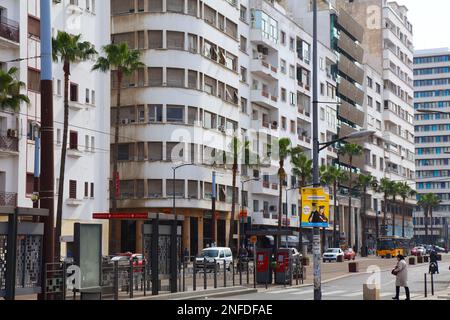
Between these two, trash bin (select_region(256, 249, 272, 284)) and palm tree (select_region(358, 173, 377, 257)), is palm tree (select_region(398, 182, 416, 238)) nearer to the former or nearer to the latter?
palm tree (select_region(358, 173, 377, 257))

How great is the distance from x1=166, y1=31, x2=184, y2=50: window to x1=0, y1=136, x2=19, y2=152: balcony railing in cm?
2509

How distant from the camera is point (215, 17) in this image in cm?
7844

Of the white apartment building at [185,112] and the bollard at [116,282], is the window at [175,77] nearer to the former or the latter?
the white apartment building at [185,112]

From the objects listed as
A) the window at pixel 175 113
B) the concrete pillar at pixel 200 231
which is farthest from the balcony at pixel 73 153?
the concrete pillar at pixel 200 231

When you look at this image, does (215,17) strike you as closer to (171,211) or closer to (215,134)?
(215,134)

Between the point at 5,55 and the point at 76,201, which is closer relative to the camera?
the point at 5,55

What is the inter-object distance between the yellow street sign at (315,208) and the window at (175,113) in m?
47.1

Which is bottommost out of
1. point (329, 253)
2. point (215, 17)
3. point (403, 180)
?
point (329, 253)

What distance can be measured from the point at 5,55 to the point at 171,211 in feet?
82.9

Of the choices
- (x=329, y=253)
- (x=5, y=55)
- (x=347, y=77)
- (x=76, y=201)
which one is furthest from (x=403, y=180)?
(x=5, y=55)

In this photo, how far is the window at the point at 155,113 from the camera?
73125 mm

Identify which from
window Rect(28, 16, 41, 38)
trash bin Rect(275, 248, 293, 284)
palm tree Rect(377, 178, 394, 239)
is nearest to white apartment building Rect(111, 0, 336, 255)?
window Rect(28, 16, 41, 38)

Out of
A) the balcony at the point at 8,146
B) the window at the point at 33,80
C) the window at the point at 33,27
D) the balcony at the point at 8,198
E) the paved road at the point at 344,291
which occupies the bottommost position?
the paved road at the point at 344,291

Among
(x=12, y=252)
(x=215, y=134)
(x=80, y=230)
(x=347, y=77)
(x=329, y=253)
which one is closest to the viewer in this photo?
(x=12, y=252)
